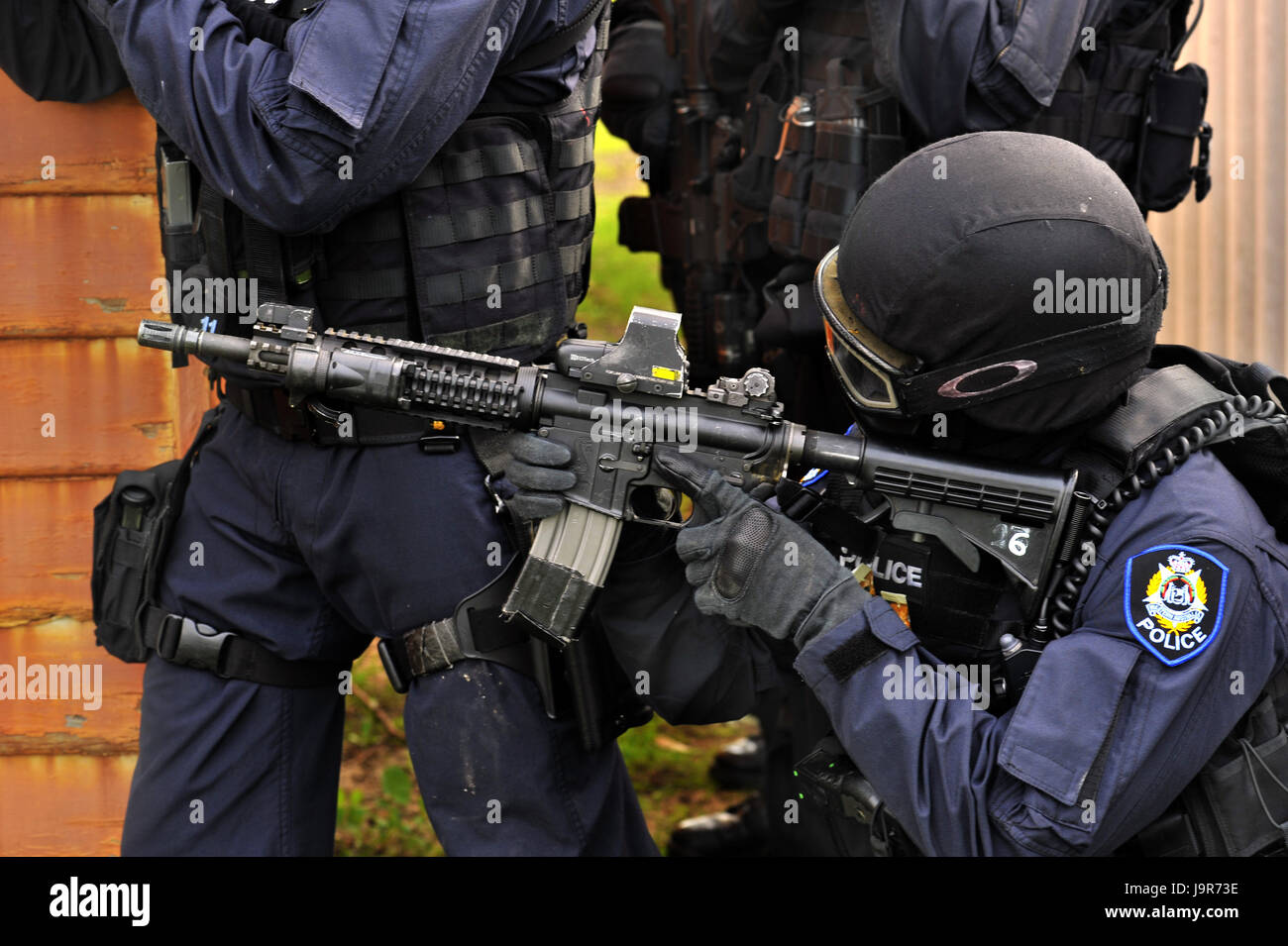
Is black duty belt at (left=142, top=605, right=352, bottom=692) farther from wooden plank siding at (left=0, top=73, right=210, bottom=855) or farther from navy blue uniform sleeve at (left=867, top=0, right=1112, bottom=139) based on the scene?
navy blue uniform sleeve at (left=867, top=0, right=1112, bottom=139)

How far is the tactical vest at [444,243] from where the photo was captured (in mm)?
2369

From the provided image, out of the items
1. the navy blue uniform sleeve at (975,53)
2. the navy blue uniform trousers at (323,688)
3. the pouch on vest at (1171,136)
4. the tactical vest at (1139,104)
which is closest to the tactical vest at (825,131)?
the navy blue uniform sleeve at (975,53)

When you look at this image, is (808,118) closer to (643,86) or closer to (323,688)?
(643,86)

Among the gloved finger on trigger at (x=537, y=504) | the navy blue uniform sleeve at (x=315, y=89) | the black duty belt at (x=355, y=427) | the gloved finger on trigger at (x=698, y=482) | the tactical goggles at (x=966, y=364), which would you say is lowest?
the gloved finger on trigger at (x=537, y=504)

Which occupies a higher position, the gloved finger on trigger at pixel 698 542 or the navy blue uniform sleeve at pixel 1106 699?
the gloved finger on trigger at pixel 698 542

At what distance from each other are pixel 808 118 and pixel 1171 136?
91 centimetres

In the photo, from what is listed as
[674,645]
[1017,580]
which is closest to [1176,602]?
[1017,580]

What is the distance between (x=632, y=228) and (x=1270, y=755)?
148 inches

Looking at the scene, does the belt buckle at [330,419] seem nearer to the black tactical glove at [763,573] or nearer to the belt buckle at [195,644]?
the belt buckle at [195,644]

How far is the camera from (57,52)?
2.75 meters

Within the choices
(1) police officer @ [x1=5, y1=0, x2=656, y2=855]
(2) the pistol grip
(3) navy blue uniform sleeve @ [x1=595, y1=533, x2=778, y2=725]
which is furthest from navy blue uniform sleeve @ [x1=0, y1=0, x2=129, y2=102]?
(3) navy blue uniform sleeve @ [x1=595, y1=533, x2=778, y2=725]

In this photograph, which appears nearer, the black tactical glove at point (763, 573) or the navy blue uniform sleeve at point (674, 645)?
the black tactical glove at point (763, 573)

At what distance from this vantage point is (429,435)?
95.4 inches

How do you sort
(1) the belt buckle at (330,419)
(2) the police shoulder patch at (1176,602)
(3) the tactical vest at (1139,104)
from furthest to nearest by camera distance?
(3) the tactical vest at (1139,104) < (1) the belt buckle at (330,419) < (2) the police shoulder patch at (1176,602)
